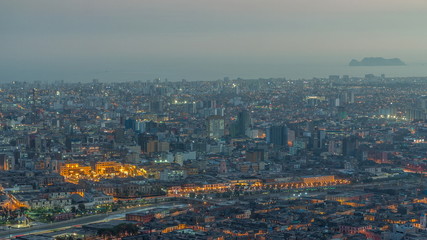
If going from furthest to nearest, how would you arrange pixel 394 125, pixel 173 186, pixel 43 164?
pixel 394 125 < pixel 43 164 < pixel 173 186

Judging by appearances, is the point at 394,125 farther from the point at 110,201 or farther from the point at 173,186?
the point at 110,201

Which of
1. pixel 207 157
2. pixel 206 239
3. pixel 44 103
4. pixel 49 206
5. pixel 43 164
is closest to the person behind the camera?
pixel 206 239

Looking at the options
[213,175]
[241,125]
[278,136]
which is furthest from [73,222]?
[241,125]

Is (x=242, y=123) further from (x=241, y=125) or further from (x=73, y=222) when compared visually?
(x=73, y=222)

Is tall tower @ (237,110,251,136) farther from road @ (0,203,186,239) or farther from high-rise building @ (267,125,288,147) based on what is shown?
road @ (0,203,186,239)

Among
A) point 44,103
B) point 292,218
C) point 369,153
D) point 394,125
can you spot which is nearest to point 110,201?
point 292,218

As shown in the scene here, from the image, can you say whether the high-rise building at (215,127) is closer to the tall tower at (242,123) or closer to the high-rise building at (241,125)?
the high-rise building at (241,125)
